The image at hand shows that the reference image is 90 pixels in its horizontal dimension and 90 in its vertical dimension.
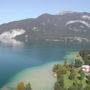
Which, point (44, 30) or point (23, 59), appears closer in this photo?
point (23, 59)

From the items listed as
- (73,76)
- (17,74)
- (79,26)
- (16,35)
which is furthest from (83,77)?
(79,26)

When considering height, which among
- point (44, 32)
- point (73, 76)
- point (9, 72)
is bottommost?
point (44, 32)

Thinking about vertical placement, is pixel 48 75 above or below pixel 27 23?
above

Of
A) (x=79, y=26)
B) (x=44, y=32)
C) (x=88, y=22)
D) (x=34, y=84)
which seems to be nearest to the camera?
(x=34, y=84)

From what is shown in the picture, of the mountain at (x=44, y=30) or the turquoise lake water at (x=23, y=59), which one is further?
the mountain at (x=44, y=30)

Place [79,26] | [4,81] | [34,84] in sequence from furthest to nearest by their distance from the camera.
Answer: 1. [79,26]
2. [4,81]
3. [34,84]

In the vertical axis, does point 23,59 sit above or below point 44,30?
above

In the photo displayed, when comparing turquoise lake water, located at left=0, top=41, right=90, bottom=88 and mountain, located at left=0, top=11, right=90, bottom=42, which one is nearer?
turquoise lake water, located at left=0, top=41, right=90, bottom=88

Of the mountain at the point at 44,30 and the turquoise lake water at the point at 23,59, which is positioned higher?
the turquoise lake water at the point at 23,59

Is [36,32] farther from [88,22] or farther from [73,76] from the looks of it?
[73,76]

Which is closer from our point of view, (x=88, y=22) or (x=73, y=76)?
(x=73, y=76)

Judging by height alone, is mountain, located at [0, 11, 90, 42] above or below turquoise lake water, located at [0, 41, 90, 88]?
below
